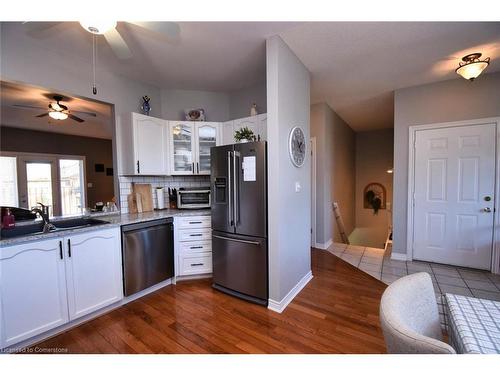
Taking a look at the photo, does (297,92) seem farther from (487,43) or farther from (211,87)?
(487,43)

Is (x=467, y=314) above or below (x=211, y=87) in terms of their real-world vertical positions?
below

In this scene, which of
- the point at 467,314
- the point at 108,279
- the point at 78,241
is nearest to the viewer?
the point at 467,314

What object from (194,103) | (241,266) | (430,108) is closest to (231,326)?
(241,266)

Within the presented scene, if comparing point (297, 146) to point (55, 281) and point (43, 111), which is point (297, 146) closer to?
point (55, 281)

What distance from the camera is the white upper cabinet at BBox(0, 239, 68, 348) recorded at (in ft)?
5.22

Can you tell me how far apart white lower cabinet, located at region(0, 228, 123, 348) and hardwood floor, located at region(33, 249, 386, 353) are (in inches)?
7.7

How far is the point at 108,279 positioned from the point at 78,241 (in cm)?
48

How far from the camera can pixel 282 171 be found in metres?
2.12

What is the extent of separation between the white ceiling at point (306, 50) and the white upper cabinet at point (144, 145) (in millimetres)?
639

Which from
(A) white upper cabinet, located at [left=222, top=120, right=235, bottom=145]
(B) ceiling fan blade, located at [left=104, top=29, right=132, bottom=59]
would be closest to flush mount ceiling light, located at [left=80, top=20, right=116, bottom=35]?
(B) ceiling fan blade, located at [left=104, top=29, right=132, bottom=59]

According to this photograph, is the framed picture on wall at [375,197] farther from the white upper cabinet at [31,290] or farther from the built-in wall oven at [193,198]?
the white upper cabinet at [31,290]

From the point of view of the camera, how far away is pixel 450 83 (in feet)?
9.95
